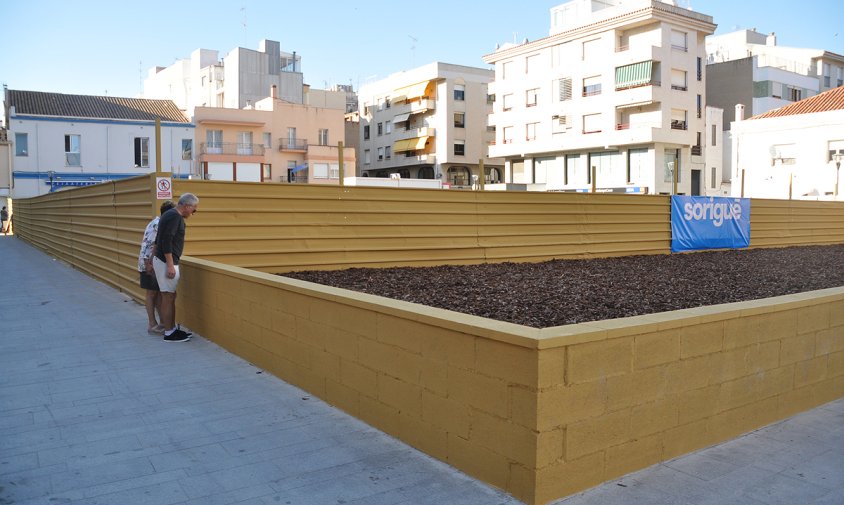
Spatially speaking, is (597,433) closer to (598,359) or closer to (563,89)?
(598,359)

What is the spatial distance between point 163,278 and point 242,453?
13.4 ft

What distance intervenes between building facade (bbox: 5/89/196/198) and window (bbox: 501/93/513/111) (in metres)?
25.3

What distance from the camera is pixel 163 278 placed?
8.02 m

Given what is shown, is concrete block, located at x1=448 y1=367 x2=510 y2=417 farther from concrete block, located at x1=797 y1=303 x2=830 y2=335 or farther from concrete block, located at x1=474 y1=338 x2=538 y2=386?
concrete block, located at x1=797 y1=303 x2=830 y2=335

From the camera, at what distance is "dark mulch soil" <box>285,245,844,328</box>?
845 centimetres

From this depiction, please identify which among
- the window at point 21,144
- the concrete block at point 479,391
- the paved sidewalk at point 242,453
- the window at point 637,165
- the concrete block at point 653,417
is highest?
the window at point 21,144

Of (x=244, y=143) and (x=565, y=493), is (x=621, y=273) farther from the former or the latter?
(x=244, y=143)

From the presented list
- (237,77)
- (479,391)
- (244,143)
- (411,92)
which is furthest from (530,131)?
(479,391)

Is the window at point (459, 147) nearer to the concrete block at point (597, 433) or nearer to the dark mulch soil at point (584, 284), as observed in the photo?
the dark mulch soil at point (584, 284)

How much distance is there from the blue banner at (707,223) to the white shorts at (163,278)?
13970 millimetres

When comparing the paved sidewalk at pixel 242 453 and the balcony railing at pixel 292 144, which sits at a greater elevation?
the balcony railing at pixel 292 144

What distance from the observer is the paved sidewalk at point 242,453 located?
386 cm

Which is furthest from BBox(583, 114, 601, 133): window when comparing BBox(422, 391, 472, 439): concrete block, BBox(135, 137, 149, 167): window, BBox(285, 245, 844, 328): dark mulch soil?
BBox(422, 391, 472, 439): concrete block

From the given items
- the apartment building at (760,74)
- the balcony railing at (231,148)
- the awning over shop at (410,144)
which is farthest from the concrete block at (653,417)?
the awning over shop at (410,144)
